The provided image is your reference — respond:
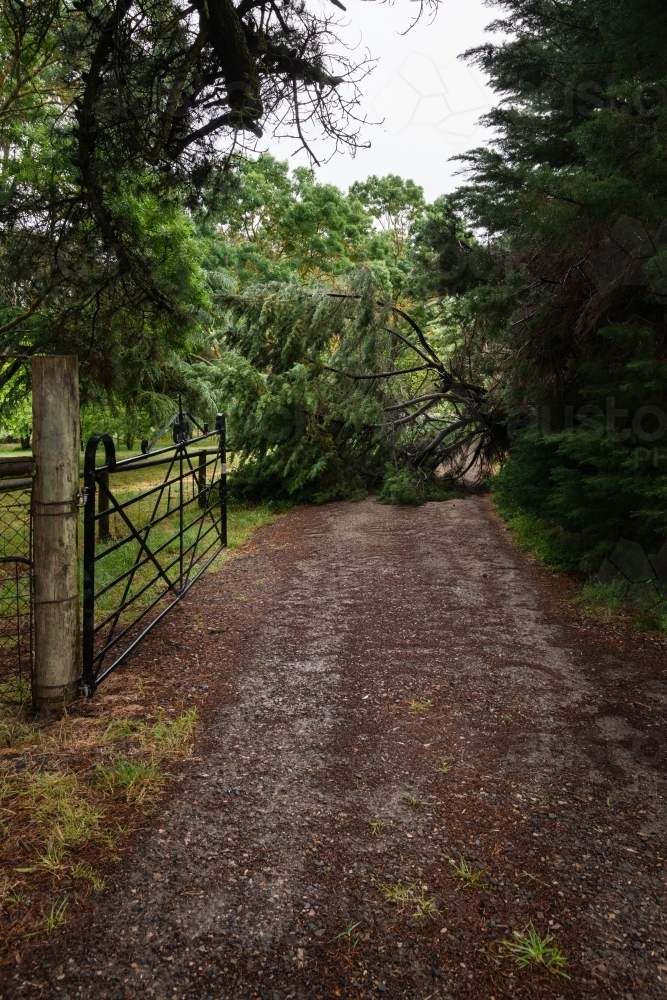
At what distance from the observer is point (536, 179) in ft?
14.5

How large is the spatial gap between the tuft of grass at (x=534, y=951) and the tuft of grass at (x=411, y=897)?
0.26 metres

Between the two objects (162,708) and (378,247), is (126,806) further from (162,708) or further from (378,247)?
(378,247)

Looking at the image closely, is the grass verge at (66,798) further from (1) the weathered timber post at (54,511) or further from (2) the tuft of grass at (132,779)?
(1) the weathered timber post at (54,511)

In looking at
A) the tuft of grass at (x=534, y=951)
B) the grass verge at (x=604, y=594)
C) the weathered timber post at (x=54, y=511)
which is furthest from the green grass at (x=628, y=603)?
the weathered timber post at (x=54, y=511)

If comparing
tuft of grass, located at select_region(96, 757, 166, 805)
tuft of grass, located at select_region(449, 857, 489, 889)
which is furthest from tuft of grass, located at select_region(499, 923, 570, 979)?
tuft of grass, located at select_region(96, 757, 166, 805)

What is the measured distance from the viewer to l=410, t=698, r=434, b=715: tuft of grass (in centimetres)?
367

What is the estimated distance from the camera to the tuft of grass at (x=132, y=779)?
277 cm

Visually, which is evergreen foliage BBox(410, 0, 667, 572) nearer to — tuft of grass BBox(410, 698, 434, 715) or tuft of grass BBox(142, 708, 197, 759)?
tuft of grass BBox(410, 698, 434, 715)

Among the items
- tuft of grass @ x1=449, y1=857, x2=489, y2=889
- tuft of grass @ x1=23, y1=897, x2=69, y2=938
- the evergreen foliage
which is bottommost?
tuft of grass @ x1=23, y1=897, x2=69, y2=938

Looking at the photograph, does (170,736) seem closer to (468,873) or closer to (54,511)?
(54,511)

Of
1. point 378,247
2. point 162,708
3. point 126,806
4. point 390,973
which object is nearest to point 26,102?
point 162,708

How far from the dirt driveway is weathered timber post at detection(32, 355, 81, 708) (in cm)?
92

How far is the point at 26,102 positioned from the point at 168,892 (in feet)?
34.7

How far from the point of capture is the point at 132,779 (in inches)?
112
